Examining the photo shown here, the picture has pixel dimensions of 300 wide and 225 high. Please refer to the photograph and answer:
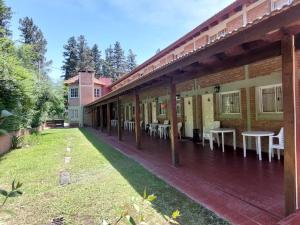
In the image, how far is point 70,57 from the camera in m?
61.8

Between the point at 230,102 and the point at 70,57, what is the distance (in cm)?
5861

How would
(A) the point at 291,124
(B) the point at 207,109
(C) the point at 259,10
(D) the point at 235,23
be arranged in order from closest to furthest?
(A) the point at 291,124 → (C) the point at 259,10 → (D) the point at 235,23 → (B) the point at 207,109

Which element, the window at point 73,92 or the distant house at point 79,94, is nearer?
the distant house at point 79,94

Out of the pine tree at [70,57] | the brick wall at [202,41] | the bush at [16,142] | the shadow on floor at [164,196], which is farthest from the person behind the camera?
the pine tree at [70,57]

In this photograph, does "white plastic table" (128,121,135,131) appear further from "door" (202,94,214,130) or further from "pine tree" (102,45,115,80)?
"pine tree" (102,45,115,80)

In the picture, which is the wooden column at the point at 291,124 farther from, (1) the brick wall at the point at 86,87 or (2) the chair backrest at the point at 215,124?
(1) the brick wall at the point at 86,87

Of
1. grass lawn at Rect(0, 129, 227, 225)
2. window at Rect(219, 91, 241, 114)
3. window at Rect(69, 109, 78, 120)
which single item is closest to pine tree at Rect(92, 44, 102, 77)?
window at Rect(69, 109, 78, 120)

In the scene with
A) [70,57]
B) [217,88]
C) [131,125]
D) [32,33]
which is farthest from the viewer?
→ [70,57]

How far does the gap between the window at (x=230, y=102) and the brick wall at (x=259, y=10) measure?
114 inches

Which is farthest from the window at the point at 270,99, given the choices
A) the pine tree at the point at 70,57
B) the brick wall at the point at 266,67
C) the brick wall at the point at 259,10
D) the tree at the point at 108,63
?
the tree at the point at 108,63

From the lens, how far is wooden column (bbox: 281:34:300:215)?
3332 millimetres

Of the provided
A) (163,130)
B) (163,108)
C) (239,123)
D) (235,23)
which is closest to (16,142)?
(163,130)

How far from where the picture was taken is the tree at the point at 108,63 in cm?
7250

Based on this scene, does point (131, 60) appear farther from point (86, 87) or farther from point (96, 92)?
point (86, 87)
